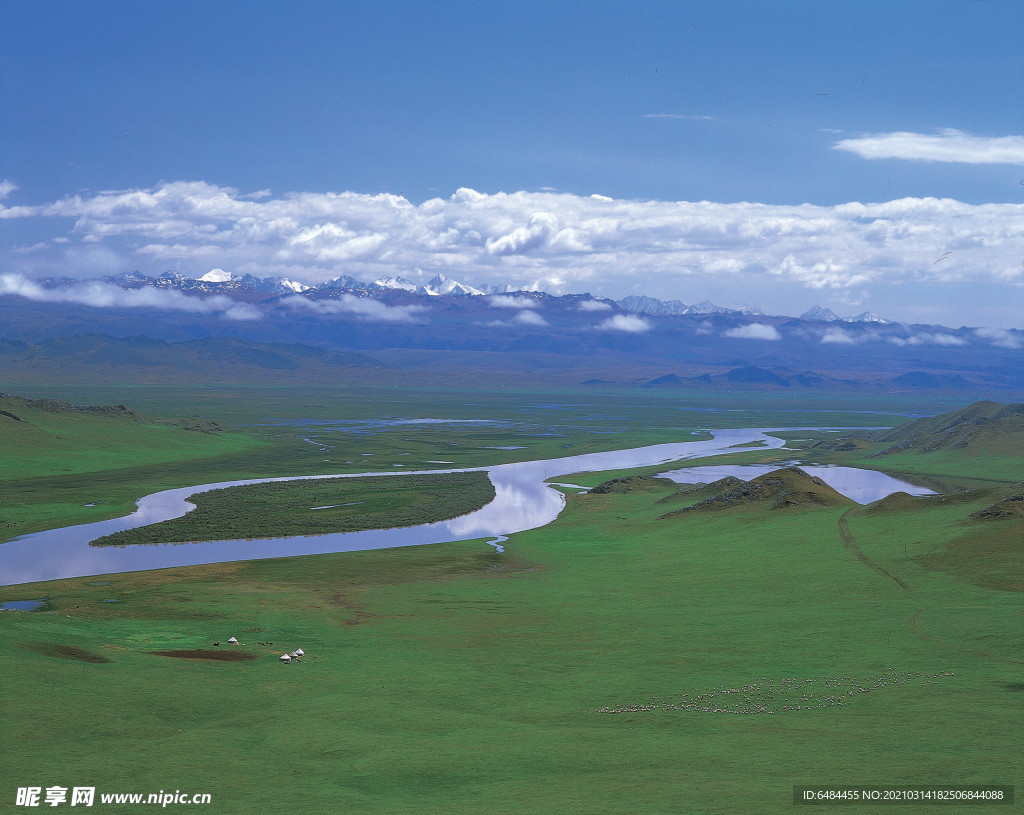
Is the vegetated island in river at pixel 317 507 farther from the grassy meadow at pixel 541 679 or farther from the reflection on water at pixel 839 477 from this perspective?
the reflection on water at pixel 839 477

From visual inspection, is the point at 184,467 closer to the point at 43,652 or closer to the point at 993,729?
the point at 43,652

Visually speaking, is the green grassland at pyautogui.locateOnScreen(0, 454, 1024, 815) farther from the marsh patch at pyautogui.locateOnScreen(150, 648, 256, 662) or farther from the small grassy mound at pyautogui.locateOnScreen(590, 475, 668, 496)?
the small grassy mound at pyautogui.locateOnScreen(590, 475, 668, 496)

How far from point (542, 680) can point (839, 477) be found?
100610mm

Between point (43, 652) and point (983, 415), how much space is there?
157584 millimetres

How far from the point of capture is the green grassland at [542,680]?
20828 mm

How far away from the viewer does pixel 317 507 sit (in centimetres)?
9412

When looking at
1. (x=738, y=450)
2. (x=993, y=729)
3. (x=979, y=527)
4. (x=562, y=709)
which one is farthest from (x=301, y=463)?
(x=993, y=729)

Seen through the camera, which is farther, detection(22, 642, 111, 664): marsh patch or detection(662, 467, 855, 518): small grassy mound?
detection(662, 467, 855, 518): small grassy mound

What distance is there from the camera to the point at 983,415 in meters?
154

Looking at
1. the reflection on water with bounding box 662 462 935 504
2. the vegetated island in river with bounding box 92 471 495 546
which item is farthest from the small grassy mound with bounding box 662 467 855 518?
the vegetated island in river with bounding box 92 471 495 546

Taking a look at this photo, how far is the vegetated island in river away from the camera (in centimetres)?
7806

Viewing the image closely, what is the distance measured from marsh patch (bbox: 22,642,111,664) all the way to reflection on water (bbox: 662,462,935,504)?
82138 mm

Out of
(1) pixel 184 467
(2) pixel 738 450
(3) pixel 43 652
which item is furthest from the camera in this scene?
(2) pixel 738 450

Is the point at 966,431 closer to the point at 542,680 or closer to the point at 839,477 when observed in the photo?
the point at 839,477
